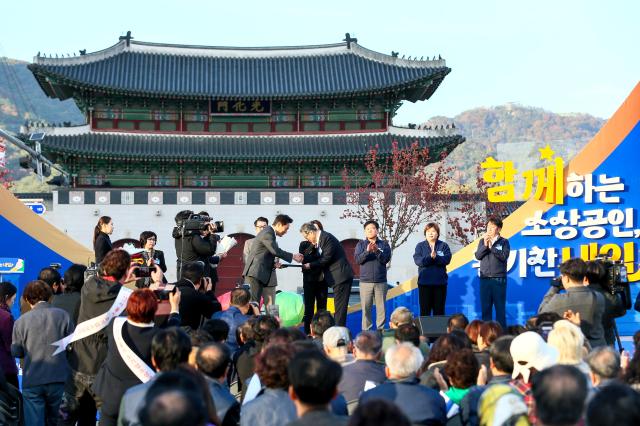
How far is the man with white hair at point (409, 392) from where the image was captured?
5414 millimetres

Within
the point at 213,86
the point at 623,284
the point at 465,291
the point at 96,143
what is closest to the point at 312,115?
the point at 213,86

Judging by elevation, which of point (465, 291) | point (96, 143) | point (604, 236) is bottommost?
point (465, 291)

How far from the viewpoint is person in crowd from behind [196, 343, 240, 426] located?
552cm

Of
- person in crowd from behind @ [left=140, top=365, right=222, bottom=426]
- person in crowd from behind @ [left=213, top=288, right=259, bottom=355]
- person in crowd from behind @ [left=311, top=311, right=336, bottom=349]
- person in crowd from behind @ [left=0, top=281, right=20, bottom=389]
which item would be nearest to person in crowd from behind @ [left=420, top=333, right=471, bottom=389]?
person in crowd from behind @ [left=311, top=311, right=336, bottom=349]

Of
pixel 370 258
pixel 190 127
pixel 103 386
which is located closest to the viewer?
pixel 103 386

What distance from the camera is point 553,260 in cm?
1376

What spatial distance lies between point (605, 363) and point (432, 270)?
7.21 m

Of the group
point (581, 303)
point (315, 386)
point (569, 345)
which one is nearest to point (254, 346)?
point (569, 345)

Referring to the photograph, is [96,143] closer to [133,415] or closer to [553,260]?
[553,260]

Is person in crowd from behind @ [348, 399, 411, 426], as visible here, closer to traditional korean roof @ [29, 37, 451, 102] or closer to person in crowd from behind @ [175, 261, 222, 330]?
person in crowd from behind @ [175, 261, 222, 330]

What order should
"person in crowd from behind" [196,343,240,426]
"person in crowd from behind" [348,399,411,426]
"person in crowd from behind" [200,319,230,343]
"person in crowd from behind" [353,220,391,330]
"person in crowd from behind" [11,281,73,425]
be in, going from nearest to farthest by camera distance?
"person in crowd from behind" [348,399,411,426] → "person in crowd from behind" [196,343,240,426] → "person in crowd from behind" [200,319,230,343] → "person in crowd from behind" [11,281,73,425] → "person in crowd from behind" [353,220,391,330]

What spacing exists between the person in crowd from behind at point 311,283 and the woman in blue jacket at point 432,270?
136 centimetres

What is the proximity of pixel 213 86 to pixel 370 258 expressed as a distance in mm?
22932

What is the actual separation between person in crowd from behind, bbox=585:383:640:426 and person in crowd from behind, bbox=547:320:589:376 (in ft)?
6.80
